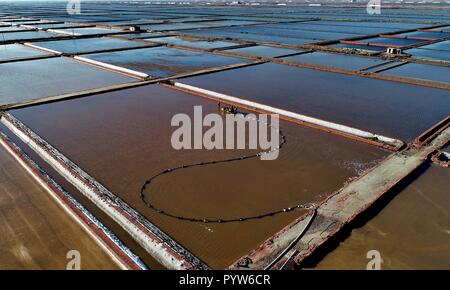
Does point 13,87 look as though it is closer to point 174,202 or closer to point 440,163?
point 174,202

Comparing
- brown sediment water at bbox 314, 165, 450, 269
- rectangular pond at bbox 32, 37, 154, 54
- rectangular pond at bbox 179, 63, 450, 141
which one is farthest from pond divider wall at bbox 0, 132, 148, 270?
rectangular pond at bbox 32, 37, 154, 54

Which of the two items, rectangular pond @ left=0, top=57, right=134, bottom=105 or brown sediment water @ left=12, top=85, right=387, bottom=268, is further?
rectangular pond @ left=0, top=57, right=134, bottom=105

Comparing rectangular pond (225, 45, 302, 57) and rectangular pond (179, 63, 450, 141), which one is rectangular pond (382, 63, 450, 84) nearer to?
rectangular pond (179, 63, 450, 141)

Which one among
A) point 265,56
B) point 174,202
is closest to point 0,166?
point 174,202

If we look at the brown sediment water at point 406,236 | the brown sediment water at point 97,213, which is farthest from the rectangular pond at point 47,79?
the brown sediment water at point 406,236

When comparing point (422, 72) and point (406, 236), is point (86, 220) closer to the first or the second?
point (406, 236)

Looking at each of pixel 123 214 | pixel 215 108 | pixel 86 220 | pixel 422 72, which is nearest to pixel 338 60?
pixel 422 72

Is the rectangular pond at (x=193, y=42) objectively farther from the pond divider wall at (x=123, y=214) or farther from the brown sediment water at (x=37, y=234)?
the brown sediment water at (x=37, y=234)
